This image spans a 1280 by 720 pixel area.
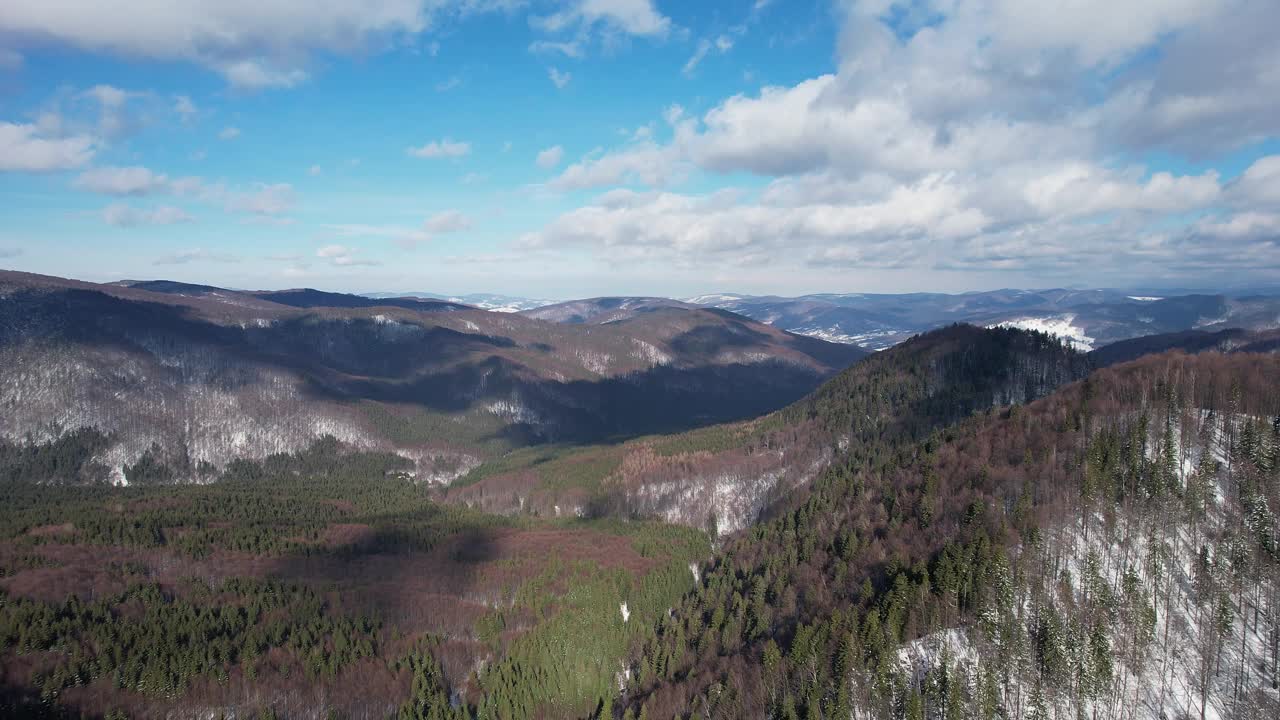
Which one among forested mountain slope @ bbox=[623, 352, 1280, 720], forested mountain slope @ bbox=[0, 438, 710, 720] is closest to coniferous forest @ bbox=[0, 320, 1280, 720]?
forested mountain slope @ bbox=[623, 352, 1280, 720]

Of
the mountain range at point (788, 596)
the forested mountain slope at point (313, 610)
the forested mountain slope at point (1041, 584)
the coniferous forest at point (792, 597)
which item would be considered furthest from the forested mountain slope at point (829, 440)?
the forested mountain slope at point (1041, 584)

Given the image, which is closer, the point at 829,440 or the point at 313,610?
the point at 313,610

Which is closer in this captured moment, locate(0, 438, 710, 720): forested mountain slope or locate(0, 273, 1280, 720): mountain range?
locate(0, 273, 1280, 720): mountain range

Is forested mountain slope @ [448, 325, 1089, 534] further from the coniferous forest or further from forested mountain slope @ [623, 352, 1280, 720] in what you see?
forested mountain slope @ [623, 352, 1280, 720]

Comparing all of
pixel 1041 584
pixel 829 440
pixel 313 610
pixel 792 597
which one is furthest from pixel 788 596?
pixel 829 440

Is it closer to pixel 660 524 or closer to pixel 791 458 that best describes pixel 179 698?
pixel 660 524

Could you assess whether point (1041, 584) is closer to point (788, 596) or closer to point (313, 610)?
point (788, 596)

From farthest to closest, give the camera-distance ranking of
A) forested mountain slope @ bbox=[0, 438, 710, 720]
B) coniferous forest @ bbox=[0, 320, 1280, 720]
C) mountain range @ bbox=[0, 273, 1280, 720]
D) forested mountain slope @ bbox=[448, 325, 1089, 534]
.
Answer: forested mountain slope @ bbox=[448, 325, 1089, 534]
forested mountain slope @ bbox=[0, 438, 710, 720]
mountain range @ bbox=[0, 273, 1280, 720]
coniferous forest @ bbox=[0, 320, 1280, 720]

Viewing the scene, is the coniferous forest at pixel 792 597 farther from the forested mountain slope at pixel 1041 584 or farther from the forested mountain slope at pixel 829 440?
the forested mountain slope at pixel 829 440
